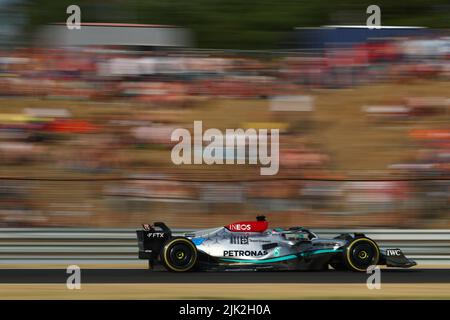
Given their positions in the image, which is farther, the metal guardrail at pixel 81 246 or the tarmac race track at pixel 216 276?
the metal guardrail at pixel 81 246

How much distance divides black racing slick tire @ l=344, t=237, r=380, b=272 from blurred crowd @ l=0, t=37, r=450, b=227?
2.90 meters

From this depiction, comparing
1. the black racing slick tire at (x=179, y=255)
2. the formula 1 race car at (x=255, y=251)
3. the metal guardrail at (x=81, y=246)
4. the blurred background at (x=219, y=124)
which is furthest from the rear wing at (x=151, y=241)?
the blurred background at (x=219, y=124)

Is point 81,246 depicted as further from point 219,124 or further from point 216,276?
point 219,124

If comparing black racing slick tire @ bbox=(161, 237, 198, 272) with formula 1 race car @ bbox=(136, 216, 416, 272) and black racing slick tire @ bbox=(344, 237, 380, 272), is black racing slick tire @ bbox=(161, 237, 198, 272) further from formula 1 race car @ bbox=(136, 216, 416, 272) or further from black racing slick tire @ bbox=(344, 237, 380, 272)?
black racing slick tire @ bbox=(344, 237, 380, 272)

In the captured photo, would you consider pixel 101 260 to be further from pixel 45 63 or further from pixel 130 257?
pixel 45 63

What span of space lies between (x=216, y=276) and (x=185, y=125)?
764 cm

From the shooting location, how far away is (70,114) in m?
16.8

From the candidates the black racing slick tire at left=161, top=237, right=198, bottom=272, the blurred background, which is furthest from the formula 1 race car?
the blurred background

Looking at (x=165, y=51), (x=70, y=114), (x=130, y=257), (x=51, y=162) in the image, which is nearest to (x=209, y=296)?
(x=130, y=257)

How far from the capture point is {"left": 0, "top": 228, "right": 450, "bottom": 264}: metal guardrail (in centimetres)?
1152

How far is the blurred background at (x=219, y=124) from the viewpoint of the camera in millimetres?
13023

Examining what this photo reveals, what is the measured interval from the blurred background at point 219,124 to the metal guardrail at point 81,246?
107 centimetres

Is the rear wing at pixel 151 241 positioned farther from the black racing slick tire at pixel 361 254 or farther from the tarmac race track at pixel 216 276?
the black racing slick tire at pixel 361 254

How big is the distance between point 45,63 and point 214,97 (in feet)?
11.5
